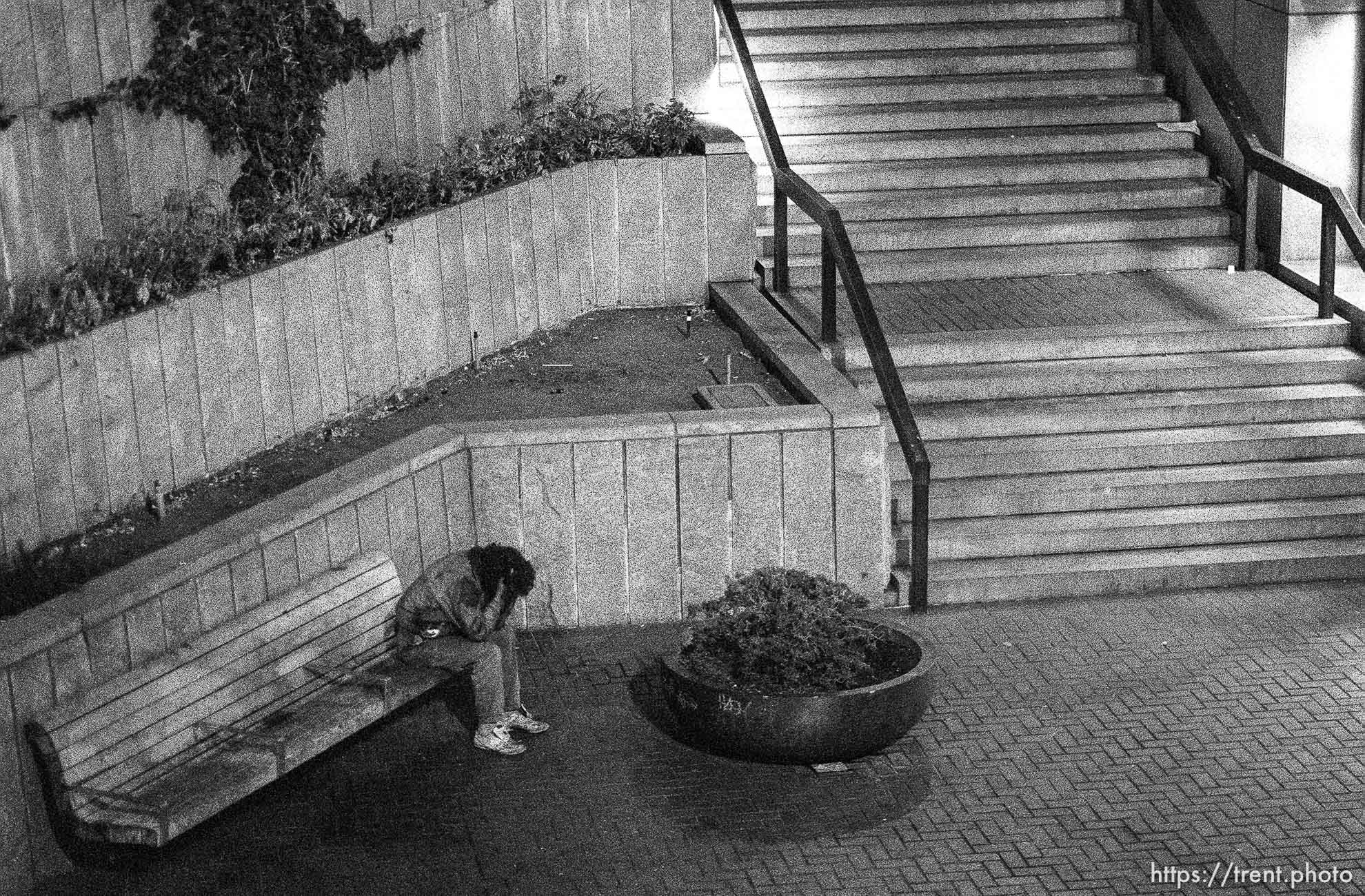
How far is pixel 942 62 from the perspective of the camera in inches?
603

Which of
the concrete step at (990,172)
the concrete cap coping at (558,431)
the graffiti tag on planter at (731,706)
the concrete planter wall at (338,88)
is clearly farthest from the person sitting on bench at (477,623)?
the concrete step at (990,172)

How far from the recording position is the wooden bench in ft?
24.9

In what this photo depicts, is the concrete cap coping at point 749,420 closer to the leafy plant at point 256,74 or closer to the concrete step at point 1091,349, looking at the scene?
the concrete step at point 1091,349

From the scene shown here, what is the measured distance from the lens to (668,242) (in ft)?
44.1

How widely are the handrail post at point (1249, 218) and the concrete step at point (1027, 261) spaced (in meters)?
0.10

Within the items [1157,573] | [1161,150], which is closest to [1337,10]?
[1161,150]

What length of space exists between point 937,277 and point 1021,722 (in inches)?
197

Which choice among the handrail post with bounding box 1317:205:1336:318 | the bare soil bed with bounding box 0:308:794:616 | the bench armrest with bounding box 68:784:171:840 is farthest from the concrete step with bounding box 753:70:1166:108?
the bench armrest with bounding box 68:784:171:840

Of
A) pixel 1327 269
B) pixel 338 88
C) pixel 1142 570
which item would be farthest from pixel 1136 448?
pixel 338 88

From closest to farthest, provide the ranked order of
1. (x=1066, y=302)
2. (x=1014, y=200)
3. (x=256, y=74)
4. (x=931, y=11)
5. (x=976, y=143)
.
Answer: (x=256, y=74) < (x=1066, y=302) < (x=1014, y=200) < (x=976, y=143) < (x=931, y=11)

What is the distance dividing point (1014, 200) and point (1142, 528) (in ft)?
12.3

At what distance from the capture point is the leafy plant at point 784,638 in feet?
28.5

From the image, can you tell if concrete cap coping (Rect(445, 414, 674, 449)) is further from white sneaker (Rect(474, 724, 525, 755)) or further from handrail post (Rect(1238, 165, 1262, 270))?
handrail post (Rect(1238, 165, 1262, 270))

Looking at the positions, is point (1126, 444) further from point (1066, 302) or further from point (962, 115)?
point (962, 115)
